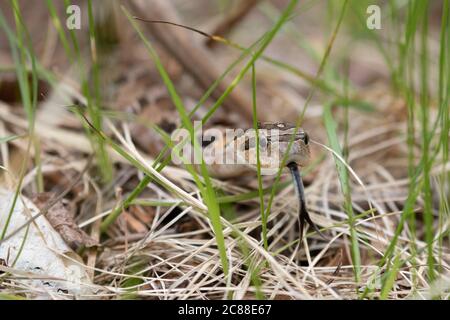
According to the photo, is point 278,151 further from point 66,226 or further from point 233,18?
point 233,18

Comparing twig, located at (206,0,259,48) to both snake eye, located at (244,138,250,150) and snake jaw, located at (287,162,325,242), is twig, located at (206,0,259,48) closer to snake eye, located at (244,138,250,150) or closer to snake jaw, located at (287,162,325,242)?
snake eye, located at (244,138,250,150)

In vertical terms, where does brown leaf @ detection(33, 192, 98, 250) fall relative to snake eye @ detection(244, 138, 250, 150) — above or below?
below

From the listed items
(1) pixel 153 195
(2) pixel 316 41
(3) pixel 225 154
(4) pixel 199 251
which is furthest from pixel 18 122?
(2) pixel 316 41

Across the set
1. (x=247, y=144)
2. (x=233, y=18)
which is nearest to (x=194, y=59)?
(x=233, y=18)

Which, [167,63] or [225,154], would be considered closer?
[225,154]

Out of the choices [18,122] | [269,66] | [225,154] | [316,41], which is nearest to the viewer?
[225,154]

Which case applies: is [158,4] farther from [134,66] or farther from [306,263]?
[306,263]

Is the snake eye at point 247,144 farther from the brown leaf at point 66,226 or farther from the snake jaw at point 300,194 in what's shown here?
the brown leaf at point 66,226

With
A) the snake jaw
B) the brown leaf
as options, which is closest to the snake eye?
the snake jaw
